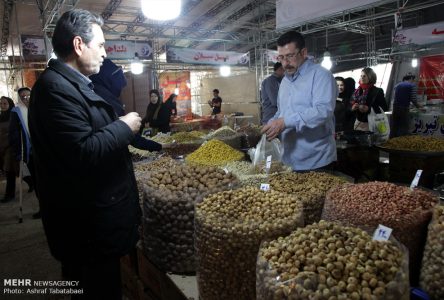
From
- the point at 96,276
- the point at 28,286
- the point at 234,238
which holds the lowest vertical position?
the point at 28,286

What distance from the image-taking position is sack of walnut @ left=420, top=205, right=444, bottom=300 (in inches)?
41.7

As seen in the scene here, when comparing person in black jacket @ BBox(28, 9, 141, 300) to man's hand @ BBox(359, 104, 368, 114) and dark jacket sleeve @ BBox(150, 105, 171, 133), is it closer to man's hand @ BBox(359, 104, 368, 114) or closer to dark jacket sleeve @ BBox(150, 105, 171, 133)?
man's hand @ BBox(359, 104, 368, 114)

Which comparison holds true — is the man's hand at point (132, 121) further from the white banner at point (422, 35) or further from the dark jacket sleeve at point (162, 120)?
the white banner at point (422, 35)

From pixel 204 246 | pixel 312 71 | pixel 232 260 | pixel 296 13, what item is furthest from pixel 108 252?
pixel 296 13

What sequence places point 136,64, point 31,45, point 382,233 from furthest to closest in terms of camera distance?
point 31,45 → point 136,64 → point 382,233

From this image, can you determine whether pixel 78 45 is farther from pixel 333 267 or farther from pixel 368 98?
pixel 368 98

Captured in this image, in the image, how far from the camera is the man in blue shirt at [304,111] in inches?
86.7

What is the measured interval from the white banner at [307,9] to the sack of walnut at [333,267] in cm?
427

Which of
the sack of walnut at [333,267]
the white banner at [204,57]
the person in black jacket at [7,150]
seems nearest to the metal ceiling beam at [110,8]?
the white banner at [204,57]

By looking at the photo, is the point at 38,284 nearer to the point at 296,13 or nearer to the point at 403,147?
the point at 403,147

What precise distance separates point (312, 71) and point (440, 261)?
1554 millimetres

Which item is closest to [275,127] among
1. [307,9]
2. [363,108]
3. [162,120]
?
[363,108]

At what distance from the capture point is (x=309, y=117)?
7.12ft

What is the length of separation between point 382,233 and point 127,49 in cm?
799
